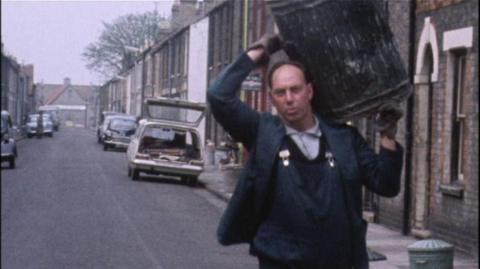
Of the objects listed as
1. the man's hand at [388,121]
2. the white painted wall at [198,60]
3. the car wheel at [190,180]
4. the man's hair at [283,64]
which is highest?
the white painted wall at [198,60]

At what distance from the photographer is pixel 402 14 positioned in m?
20.4

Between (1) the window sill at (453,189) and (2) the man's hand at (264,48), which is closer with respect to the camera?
(2) the man's hand at (264,48)

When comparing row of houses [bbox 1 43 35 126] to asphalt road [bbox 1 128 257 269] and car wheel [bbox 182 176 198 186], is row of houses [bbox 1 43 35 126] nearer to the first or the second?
asphalt road [bbox 1 128 257 269]

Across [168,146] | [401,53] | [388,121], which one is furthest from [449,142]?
[168,146]

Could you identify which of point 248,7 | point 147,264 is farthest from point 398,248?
point 248,7

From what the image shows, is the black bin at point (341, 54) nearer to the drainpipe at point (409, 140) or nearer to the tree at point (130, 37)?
the drainpipe at point (409, 140)

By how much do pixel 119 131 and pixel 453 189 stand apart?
43056 millimetres

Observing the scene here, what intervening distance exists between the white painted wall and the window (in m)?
36.3

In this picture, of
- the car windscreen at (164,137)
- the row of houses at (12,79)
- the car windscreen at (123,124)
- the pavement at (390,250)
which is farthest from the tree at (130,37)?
the row of houses at (12,79)

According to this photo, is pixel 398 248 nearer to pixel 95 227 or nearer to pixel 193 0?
pixel 95 227

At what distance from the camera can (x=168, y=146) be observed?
34281 millimetres

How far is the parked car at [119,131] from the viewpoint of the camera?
57.1 m

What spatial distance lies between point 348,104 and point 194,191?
26.8 m

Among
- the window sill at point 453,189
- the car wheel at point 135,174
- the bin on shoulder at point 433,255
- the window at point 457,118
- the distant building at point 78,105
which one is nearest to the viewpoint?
the bin on shoulder at point 433,255
